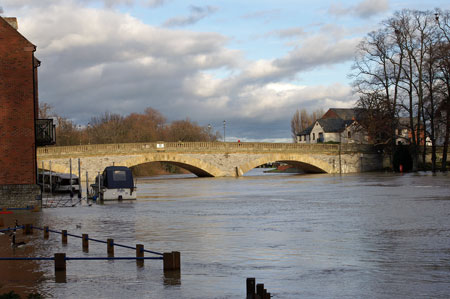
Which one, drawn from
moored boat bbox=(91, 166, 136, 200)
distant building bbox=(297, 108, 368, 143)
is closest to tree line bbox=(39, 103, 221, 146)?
distant building bbox=(297, 108, 368, 143)

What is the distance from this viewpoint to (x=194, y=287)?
11.9 meters

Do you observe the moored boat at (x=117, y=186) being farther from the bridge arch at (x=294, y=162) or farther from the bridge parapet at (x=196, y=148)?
the bridge arch at (x=294, y=162)

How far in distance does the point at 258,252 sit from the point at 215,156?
62.3m

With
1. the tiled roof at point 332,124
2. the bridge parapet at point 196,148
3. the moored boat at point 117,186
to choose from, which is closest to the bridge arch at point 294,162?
the bridge parapet at point 196,148

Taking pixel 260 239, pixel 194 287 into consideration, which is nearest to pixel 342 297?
pixel 194 287

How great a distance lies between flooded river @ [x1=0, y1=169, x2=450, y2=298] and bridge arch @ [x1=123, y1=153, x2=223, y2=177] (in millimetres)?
43196

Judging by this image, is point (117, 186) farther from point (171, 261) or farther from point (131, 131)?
point (131, 131)

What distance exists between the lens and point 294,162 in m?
84.8

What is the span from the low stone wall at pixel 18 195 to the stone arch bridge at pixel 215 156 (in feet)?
122

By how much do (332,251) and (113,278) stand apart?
596 cm

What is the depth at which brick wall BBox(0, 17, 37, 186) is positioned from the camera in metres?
29.9

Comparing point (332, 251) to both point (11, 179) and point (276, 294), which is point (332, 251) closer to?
point (276, 294)

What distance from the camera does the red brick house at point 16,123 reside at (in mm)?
29875

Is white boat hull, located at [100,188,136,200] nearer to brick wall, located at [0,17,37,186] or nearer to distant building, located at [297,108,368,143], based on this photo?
brick wall, located at [0,17,37,186]
